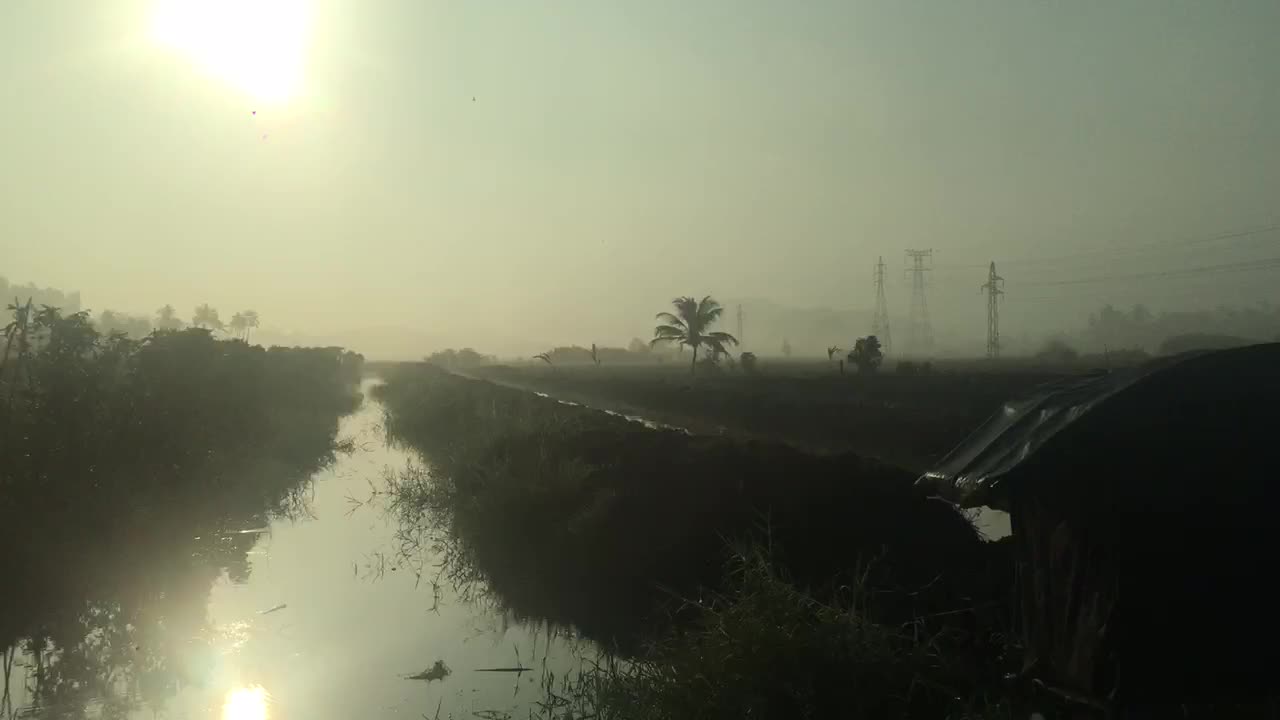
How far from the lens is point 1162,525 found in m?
5.20

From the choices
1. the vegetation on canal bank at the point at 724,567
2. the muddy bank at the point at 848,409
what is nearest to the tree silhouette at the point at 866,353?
the muddy bank at the point at 848,409

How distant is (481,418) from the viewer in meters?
27.7

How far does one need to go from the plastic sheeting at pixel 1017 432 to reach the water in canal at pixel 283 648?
172 inches

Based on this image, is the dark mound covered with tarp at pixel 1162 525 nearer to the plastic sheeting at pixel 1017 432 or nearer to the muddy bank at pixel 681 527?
the plastic sheeting at pixel 1017 432

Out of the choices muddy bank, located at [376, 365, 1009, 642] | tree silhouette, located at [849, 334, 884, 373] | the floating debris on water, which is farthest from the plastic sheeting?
tree silhouette, located at [849, 334, 884, 373]

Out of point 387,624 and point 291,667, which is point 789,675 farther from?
point 387,624

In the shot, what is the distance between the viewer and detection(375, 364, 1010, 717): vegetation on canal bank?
6.00 meters

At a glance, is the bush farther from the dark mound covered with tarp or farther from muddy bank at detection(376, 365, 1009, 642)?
muddy bank at detection(376, 365, 1009, 642)

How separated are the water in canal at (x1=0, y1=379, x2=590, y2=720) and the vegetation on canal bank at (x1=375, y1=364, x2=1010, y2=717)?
83 cm

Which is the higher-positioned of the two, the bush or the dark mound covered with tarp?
the dark mound covered with tarp

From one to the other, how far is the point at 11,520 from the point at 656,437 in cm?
950

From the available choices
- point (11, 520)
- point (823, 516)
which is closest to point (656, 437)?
point (823, 516)

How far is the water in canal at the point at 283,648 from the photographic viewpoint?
8.56 m

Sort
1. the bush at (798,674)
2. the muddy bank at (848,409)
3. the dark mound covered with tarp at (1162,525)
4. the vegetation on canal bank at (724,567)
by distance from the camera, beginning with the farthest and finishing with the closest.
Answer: the muddy bank at (848,409)
the vegetation on canal bank at (724,567)
the bush at (798,674)
the dark mound covered with tarp at (1162,525)
